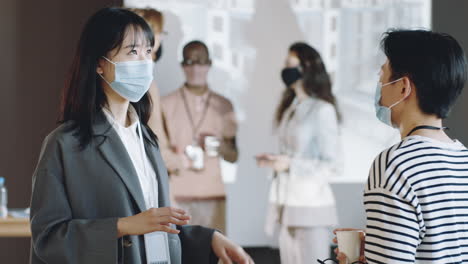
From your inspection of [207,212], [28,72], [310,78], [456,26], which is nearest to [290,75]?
[310,78]

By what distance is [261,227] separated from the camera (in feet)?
16.5

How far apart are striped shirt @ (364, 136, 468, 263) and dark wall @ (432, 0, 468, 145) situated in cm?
415

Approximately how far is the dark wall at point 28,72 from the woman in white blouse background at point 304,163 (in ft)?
5.44

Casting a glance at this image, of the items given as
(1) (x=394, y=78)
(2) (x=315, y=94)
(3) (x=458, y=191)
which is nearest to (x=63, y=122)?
(1) (x=394, y=78)

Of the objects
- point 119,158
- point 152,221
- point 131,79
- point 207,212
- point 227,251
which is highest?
point 131,79

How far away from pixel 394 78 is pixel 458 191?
330 mm

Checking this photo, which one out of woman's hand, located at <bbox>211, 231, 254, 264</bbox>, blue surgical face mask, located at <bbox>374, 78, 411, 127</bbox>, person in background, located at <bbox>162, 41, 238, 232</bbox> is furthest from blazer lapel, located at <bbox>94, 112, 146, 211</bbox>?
Answer: person in background, located at <bbox>162, 41, 238, 232</bbox>

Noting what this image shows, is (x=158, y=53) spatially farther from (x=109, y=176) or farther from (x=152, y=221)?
(x=152, y=221)

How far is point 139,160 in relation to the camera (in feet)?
6.37

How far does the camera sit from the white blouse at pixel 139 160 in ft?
6.28

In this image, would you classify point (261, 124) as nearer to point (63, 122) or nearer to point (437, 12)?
point (437, 12)

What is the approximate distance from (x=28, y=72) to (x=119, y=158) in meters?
3.56

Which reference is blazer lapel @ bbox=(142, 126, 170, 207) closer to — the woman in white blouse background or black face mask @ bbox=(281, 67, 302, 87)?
the woman in white blouse background

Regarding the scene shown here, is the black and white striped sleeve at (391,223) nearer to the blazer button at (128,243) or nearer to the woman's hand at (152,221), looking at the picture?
the woman's hand at (152,221)
